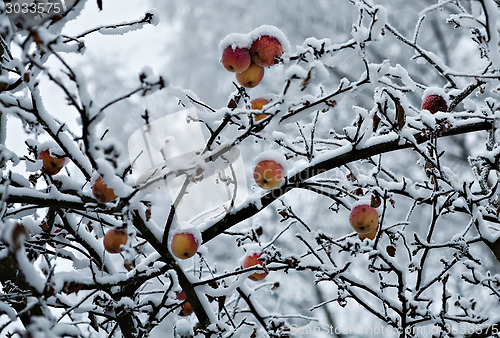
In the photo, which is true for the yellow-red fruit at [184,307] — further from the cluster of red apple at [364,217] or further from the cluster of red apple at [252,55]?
the cluster of red apple at [252,55]

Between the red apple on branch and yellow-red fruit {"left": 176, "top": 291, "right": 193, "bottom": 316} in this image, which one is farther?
yellow-red fruit {"left": 176, "top": 291, "right": 193, "bottom": 316}

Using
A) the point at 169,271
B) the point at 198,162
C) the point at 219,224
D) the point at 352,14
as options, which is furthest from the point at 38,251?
the point at 352,14

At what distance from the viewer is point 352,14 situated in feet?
24.1

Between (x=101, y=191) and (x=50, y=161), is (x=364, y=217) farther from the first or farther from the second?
(x=50, y=161)

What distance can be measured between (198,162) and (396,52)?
6.76 meters

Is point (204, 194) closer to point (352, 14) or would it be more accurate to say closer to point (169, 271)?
point (169, 271)

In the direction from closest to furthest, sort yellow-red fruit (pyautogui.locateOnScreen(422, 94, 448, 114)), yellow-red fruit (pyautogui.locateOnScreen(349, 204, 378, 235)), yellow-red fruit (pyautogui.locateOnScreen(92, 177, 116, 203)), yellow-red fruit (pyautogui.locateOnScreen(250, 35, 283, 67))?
yellow-red fruit (pyautogui.locateOnScreen(92, 177, 116, 203)), yellow-red fruit (pyautogui.locateOnScreen(250, 35, 283, 67)), yellow-red fruit (pyautogui.locateOnScreen(422, 94, 448, 114)), yellow-red fruit (pyautogui.locateOnScreen(349, 204, 378, 235))

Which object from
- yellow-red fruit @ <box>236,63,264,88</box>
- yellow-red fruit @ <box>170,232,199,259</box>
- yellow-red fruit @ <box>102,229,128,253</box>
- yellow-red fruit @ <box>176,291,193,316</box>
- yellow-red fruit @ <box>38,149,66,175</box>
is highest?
yellow-red fruit @ <box>236,63,264,88</box>

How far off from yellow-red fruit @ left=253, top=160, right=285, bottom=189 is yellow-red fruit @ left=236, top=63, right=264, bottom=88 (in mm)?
354

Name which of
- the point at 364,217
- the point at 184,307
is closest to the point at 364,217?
the point at 364,217

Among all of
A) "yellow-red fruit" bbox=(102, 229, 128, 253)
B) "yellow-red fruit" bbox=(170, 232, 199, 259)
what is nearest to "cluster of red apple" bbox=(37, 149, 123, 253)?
"yellow-red fruit" bbox=(102, 229, 128, 253)

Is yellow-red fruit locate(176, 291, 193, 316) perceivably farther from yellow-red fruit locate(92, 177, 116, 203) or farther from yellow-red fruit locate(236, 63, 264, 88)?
yellow-red fruit locate(236, 63, 264, 88)

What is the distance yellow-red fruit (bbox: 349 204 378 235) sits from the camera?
7.07ft

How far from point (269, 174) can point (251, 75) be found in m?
0.43
